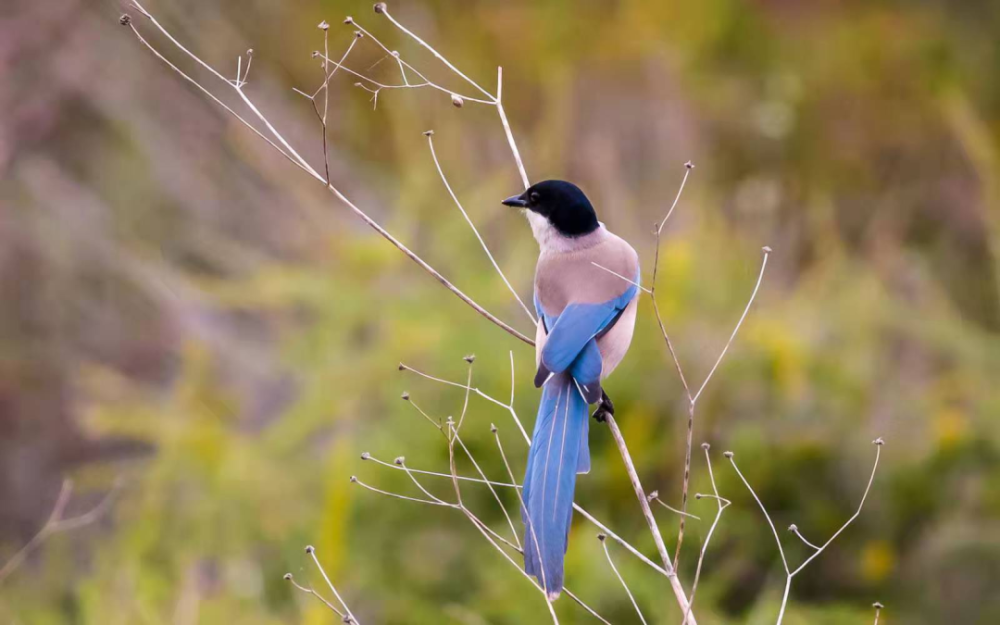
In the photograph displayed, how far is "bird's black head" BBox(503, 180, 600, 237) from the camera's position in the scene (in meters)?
3.38

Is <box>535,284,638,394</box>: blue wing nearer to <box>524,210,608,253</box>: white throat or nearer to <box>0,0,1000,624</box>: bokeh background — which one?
<box>524,210,608,253</box>: white throat

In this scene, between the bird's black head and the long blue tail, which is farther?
the bird's black head

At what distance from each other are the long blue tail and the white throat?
549mm

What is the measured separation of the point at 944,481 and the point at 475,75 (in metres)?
6.03

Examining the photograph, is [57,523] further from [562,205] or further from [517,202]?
[562,205]

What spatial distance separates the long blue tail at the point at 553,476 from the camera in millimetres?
2418

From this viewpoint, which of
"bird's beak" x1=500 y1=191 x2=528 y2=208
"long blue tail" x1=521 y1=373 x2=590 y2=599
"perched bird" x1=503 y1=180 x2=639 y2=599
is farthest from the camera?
"bird's beak" x1=500 y1=191 x2=528 y2=208

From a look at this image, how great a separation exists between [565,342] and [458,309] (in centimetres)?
263

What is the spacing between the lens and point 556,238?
343cm

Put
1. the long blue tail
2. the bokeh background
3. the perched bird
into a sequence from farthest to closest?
the bokeh background → the perched bird → the long blue tail

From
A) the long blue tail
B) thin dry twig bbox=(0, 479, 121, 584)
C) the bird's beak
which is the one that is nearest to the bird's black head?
the bird's beak

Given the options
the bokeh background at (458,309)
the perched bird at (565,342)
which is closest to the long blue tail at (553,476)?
the perched bird at (565,342)

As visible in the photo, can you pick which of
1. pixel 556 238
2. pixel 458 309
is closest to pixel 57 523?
pixel 556 238

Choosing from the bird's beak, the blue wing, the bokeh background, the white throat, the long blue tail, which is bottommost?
the bokeh background
